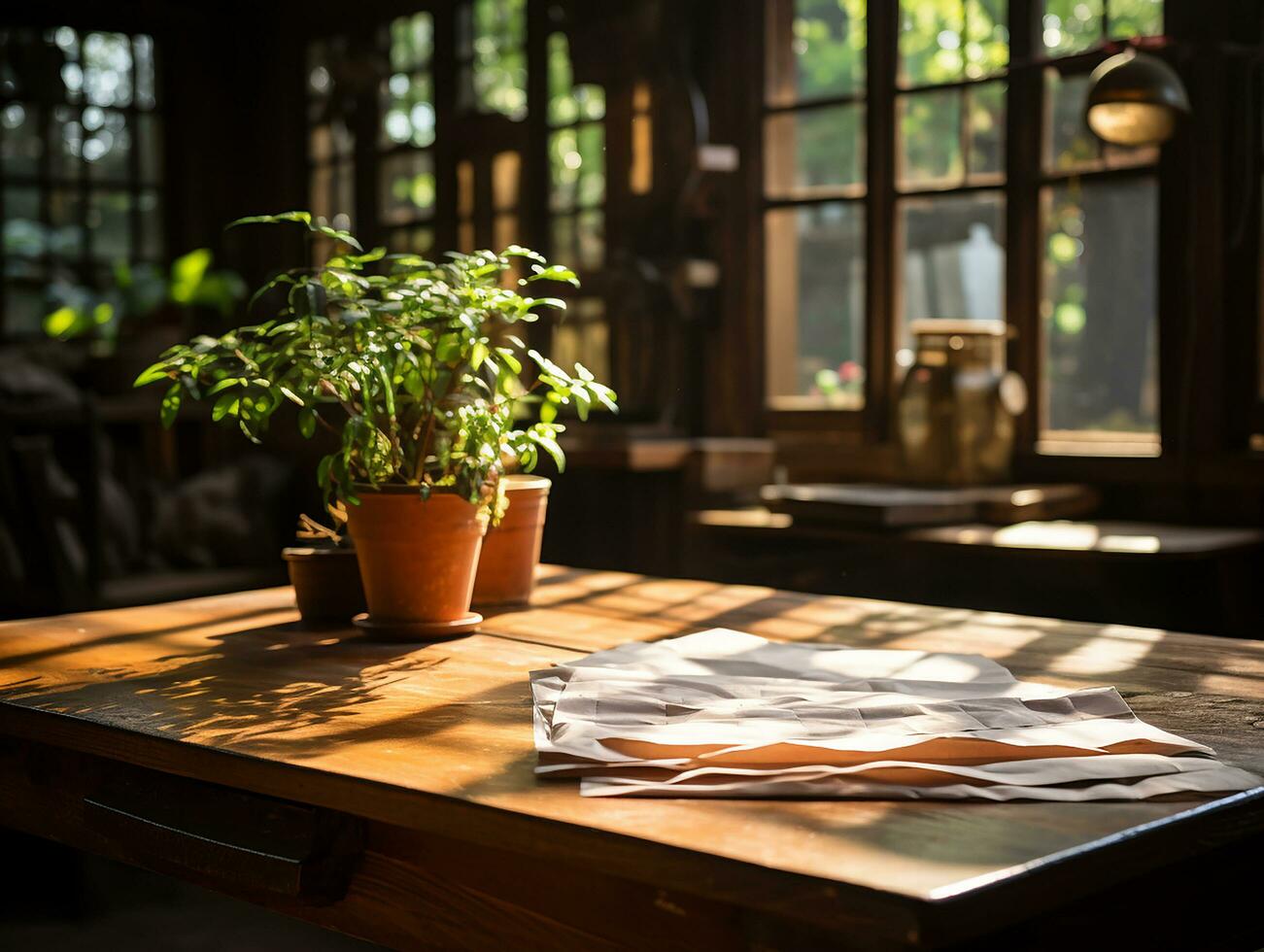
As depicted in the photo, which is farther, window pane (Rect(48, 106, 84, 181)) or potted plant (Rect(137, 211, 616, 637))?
window pane (Rect(48, 106, 84, 181))

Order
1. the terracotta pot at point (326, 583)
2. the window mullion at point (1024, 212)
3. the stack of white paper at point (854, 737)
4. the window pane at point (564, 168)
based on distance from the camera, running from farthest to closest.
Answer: the window pane at point (564, 168)
the window mullion at point (1024, 212)
the terracotta pot at point (326, 583)
the stack of white paper at point (854, 737)

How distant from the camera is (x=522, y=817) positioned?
1016 millimetres

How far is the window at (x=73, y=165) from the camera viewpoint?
6.40 metres

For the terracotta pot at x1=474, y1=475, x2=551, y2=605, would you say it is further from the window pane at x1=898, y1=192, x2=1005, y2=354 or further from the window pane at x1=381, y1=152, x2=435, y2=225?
the window pane at x1=381, y1=152, x2=435, y2=225

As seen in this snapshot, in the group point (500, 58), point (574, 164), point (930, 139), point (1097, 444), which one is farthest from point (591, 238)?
point (1097, 444)

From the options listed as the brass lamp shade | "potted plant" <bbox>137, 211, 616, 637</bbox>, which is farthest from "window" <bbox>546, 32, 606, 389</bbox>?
"potted plant" <bbox>137, 211, 616, 637</bbox>

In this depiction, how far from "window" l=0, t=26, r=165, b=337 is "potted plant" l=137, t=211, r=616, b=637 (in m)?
5.08

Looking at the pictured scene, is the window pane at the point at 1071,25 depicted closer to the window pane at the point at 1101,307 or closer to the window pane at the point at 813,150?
the window pane at the point at 1101,307

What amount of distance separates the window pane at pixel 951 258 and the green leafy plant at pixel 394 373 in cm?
248

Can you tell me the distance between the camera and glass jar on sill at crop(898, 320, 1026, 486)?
12.5ft

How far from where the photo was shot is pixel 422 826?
1082 mm

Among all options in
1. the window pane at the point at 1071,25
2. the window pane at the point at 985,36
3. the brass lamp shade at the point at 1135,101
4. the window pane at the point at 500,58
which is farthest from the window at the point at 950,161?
the window pane at the point at 500,58

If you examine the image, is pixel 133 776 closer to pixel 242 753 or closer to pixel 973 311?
pixel 242 753

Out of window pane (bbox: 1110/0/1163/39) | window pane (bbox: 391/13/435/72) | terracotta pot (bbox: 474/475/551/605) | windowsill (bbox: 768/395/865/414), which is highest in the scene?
window pane (bbox: 391/13/435/72)
